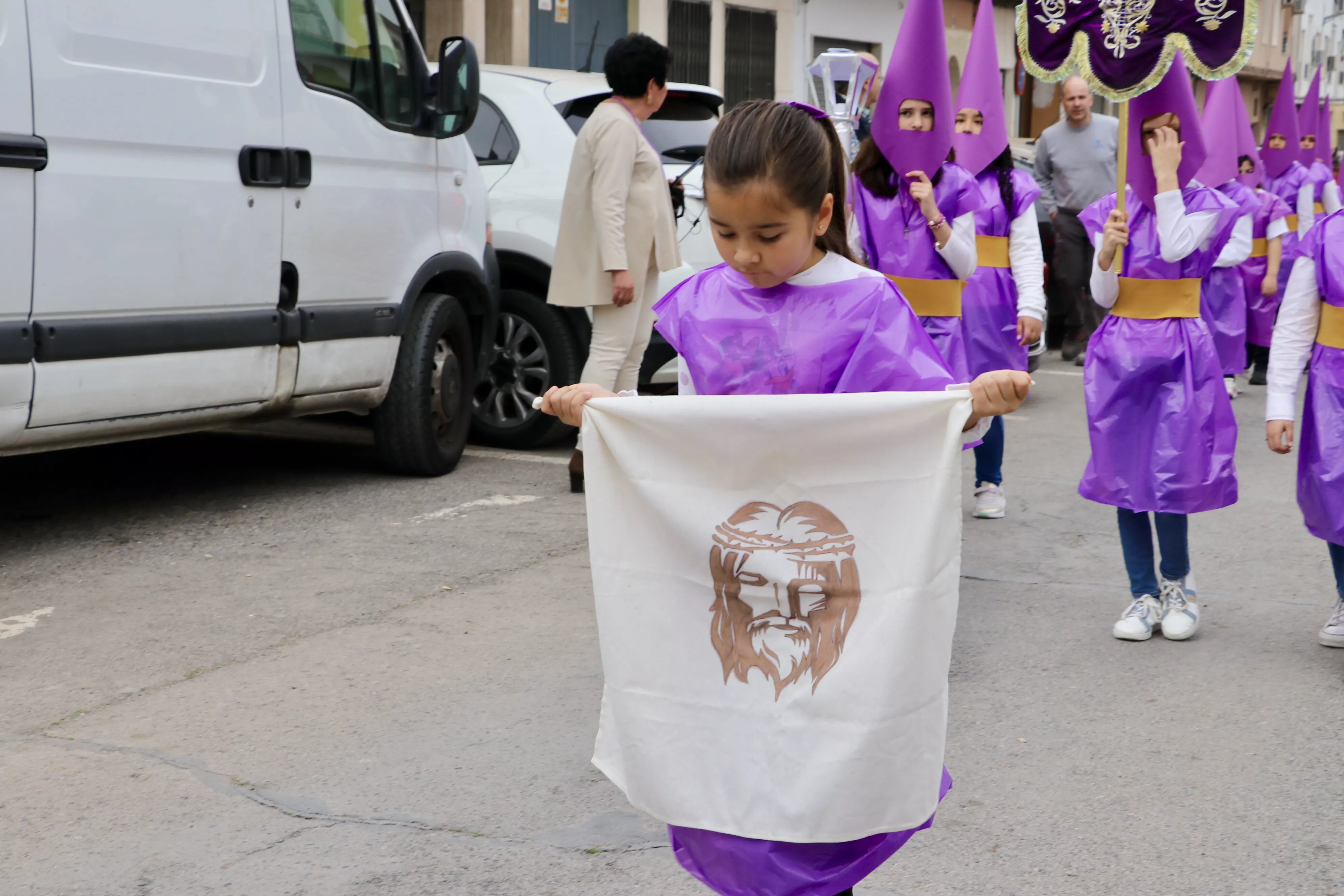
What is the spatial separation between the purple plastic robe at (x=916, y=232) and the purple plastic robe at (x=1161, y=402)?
57 centimetres

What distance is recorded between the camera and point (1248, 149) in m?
10.1

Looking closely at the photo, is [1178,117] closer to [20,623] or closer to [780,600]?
[780,600]

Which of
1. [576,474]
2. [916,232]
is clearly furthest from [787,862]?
[576,474]

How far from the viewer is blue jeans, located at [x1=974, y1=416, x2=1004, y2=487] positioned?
650 centimetres

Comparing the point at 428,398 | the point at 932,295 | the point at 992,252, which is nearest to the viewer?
the point at 932,295

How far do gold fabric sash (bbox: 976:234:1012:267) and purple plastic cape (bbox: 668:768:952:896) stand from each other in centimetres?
399

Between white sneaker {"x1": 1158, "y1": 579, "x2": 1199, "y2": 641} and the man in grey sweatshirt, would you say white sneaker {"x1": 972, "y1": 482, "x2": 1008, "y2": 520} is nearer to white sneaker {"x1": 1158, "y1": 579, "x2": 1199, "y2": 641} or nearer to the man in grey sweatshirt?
white sneaker {"x1": 1158, "y1": 579, "x2": 1199, "y2": 641}

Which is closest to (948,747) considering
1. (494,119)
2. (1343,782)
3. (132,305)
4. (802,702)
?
(1343,782)

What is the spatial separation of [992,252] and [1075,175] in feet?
17.7

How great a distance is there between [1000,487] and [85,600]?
12.5ft

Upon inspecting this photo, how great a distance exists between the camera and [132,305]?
5.21m

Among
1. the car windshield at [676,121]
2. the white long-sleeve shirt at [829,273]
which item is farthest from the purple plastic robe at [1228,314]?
the white long-sleeve shirt at [829,273]

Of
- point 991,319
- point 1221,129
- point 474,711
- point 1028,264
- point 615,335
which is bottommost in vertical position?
point 474,711

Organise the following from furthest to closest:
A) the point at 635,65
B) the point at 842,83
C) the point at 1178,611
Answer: the point at 635,65 → the point at 842,83 → the point at 1178,611
